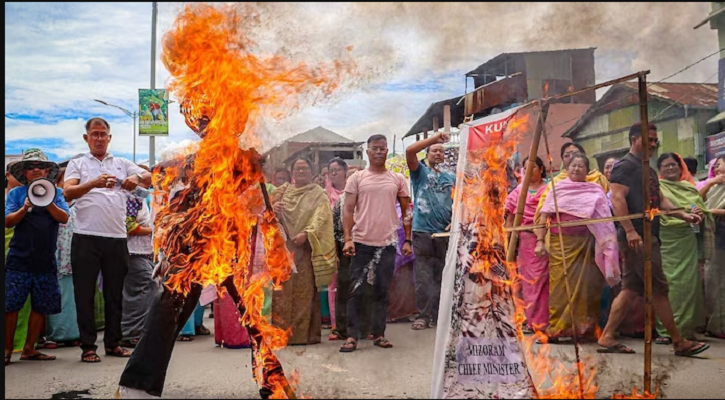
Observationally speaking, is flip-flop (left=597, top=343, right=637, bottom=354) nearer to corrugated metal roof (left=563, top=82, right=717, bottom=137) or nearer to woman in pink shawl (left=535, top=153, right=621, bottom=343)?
woman in pink shawl (left=535, top=153, right=621, bottom=343)

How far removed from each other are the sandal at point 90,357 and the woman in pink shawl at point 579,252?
3.86 meters

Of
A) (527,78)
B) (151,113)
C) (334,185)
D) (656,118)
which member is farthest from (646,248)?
(151,113)

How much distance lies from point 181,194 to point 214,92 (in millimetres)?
671

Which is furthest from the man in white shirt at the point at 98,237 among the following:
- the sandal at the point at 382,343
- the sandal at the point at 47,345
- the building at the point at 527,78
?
the building at the point at 527,78

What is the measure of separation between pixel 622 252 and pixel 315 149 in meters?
2.67

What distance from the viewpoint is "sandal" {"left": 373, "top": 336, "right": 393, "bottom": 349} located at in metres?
5.24

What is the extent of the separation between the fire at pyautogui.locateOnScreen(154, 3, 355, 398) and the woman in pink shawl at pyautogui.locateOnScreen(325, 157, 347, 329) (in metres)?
2.02

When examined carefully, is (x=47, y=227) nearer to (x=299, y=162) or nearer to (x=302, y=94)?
(x=299, y=162)

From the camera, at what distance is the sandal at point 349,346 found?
503cm

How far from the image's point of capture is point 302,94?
401 cm

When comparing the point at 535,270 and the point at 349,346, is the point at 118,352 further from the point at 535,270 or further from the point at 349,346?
the point at 535,270

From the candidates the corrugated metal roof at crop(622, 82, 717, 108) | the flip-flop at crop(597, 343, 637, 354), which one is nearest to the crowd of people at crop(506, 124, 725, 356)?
the flip-flop at crop(597, 343, 637, 354)

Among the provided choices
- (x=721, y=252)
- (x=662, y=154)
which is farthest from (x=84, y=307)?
(x=721, y=252)

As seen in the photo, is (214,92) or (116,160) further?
(116,160)
